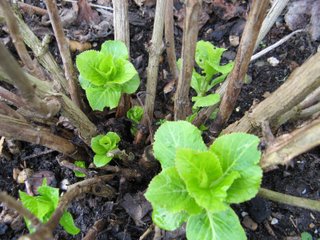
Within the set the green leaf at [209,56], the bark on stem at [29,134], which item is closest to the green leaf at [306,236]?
the green leaf at [209,56]

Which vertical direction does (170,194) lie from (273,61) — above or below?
above

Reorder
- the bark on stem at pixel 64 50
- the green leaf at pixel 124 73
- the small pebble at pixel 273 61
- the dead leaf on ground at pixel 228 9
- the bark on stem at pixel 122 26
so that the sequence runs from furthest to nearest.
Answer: the dead leaf on ground at pixel 228 9, the small pebble at pixel 273 61, the bark on stem at pixel 122 26, the green leaf at pixel 124 73, the bark on stem at pixel 64 50

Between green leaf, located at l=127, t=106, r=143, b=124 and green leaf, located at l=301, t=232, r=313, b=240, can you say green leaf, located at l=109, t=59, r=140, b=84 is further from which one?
green leaf, located at l=301, t=232, r=313, b=240

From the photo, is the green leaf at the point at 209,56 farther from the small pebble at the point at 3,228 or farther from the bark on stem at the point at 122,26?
the small pebble at the point at 3,228

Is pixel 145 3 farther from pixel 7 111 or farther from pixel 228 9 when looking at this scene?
pixel 7 111

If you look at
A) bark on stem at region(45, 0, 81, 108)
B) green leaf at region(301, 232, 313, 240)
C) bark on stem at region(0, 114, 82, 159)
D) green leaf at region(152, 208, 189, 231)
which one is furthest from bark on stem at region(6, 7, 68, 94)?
green leaf at region(301, 232, 313, 240)

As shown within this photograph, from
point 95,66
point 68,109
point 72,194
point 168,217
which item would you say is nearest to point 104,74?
point 95,66
